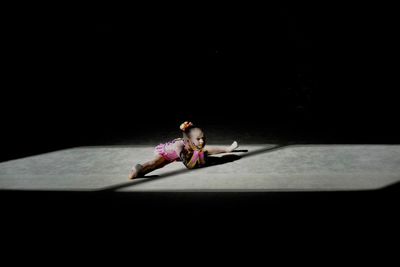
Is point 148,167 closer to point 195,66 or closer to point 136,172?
point 136,172

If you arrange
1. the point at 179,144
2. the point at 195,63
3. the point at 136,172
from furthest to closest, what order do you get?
1. the point at 195,63
2. the point at 179,144
3. the point at 136,172

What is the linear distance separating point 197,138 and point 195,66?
16.8 feet

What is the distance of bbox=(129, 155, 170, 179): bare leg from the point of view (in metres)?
4.36

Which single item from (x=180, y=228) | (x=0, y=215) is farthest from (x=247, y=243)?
(x=0, y=215)

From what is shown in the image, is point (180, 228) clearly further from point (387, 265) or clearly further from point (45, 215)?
point (387, 265)

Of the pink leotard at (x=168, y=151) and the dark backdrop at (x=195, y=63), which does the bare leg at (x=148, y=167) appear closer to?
the pink leotard at (x=168, y=151)

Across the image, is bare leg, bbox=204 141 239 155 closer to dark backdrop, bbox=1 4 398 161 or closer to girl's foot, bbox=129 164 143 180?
girl's foot, bbox=129 164 143 180

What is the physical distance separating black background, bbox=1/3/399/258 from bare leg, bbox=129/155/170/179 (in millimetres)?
3178

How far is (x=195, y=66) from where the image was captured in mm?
9578

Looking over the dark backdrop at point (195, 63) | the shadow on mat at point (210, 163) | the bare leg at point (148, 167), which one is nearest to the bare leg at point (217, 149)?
the shadow on mat at point (210, 163)

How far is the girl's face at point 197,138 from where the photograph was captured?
4668 mm

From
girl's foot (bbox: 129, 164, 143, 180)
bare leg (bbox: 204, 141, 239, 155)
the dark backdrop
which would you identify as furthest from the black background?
girl's foot (bbox: 129, 164, 143, 180)

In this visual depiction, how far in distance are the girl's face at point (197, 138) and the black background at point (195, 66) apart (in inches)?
123

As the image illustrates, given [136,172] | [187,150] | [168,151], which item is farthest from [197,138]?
[136,172]
